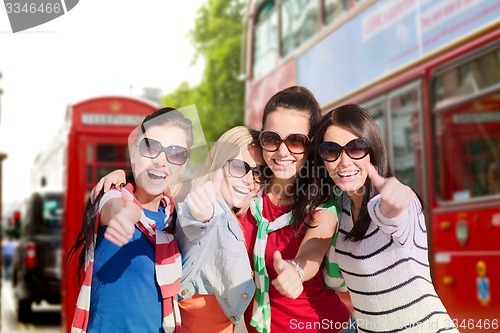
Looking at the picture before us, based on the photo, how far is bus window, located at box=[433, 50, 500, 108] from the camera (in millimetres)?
4719

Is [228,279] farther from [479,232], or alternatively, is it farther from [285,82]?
[285,82]

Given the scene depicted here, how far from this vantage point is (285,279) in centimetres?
200

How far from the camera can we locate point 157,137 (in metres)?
2.19

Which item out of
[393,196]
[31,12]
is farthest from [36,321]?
[393,196]

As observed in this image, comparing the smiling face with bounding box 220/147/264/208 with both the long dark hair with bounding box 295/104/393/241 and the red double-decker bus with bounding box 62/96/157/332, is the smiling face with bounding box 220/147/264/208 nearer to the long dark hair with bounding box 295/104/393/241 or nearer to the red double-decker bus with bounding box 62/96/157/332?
the long dark hair with bounding box 295/104/393/241

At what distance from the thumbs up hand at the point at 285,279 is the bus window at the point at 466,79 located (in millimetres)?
3071

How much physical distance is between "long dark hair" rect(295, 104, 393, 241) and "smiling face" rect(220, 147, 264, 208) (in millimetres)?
154

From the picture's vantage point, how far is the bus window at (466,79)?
4719mm

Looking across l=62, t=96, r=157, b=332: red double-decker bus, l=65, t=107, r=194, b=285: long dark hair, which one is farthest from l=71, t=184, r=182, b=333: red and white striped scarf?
l=62, t=96, r=157, b=332: red double-decker bus

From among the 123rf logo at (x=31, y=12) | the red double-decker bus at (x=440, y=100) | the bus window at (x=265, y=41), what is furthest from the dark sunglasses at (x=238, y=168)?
the bus window at (x=265, y=41)

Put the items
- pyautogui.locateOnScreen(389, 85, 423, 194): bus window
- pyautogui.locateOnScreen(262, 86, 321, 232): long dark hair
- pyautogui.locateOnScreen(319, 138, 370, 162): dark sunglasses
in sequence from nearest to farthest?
pyautogui.locateOnScreen(319, 138, 370, 162): dark sunglasses → pyautogui.locateOnScreen(262, 86, 321, 232): long dark hair → pyautogui.locateOnScreen(389, 85, 423, 194): bus window

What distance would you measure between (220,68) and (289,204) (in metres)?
9.26

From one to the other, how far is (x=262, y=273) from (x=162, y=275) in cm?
28

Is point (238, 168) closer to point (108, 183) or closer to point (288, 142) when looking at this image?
point (288, 142)
